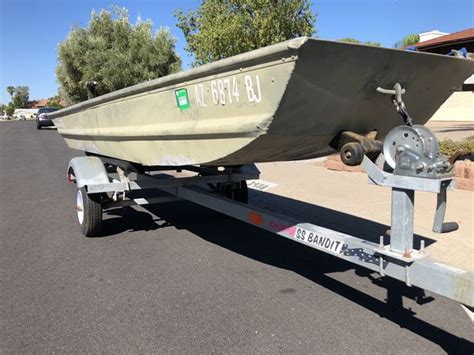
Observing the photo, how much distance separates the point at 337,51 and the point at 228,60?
76cm

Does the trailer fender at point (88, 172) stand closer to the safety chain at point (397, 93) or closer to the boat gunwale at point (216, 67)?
the boat gunwale at point (216, 67)

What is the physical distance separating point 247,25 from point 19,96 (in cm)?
13061

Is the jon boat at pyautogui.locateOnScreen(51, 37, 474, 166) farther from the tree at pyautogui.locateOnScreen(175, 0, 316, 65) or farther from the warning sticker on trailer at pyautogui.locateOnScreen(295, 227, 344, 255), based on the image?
the tree at pyautogui.locateOnScreen(175, 0, 316, 65)

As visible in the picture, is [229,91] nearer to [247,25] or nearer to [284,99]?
[284,99]

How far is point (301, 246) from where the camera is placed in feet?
17.5

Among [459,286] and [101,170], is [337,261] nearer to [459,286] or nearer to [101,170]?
[459,286]

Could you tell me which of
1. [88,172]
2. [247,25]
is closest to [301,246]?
[88,172]

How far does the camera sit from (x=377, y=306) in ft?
12.4

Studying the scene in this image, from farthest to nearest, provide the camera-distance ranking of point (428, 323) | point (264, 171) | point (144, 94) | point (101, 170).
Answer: point (264, 171)
point (101, 170)
point (144, 94)
point (428, 323)

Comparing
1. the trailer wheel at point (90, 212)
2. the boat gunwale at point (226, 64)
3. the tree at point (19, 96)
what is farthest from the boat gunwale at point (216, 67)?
the tree at point (19, 96)

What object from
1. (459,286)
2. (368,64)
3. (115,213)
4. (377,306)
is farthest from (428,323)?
(115,213)

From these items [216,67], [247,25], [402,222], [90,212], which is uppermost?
[247,25]

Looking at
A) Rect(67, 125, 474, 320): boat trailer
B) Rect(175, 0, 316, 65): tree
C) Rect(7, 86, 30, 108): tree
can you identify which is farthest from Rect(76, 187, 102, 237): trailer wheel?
Rect(7, 86, 30, 108): tree

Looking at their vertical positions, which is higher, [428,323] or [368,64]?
[368,64]
